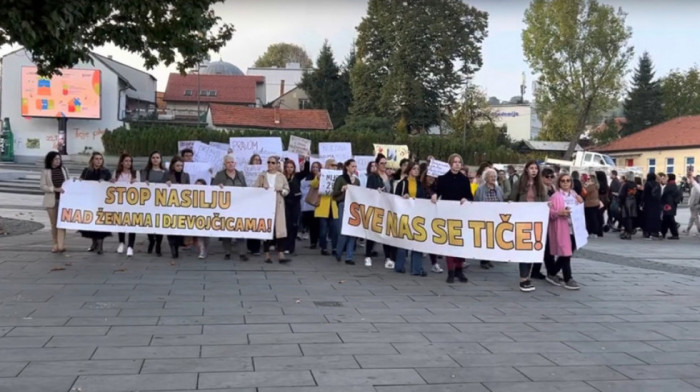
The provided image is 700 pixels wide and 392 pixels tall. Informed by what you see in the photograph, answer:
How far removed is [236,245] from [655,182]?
11.7m

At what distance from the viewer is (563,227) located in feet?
32.0

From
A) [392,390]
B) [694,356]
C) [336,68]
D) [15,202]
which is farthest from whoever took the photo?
[336,68]

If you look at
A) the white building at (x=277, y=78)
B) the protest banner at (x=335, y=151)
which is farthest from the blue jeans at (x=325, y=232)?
the white building at (x=277, y=78)

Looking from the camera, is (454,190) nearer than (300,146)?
Yes

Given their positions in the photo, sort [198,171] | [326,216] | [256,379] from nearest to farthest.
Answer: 1. [256,379]
2. [326,216]
3. [198,171]

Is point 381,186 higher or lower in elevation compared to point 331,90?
lower

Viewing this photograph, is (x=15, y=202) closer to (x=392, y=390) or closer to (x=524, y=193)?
(x=524, y=193)

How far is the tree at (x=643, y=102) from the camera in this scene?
233 feet

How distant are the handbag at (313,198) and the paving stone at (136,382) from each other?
24.9 ft

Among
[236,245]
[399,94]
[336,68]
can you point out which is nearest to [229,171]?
[236,245]

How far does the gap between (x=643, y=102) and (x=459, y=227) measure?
69039 millimetres

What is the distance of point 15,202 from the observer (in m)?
24.2

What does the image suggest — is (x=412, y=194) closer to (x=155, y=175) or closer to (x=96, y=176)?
(x=155, y=175)

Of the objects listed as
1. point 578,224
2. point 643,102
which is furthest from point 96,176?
point 643,102
